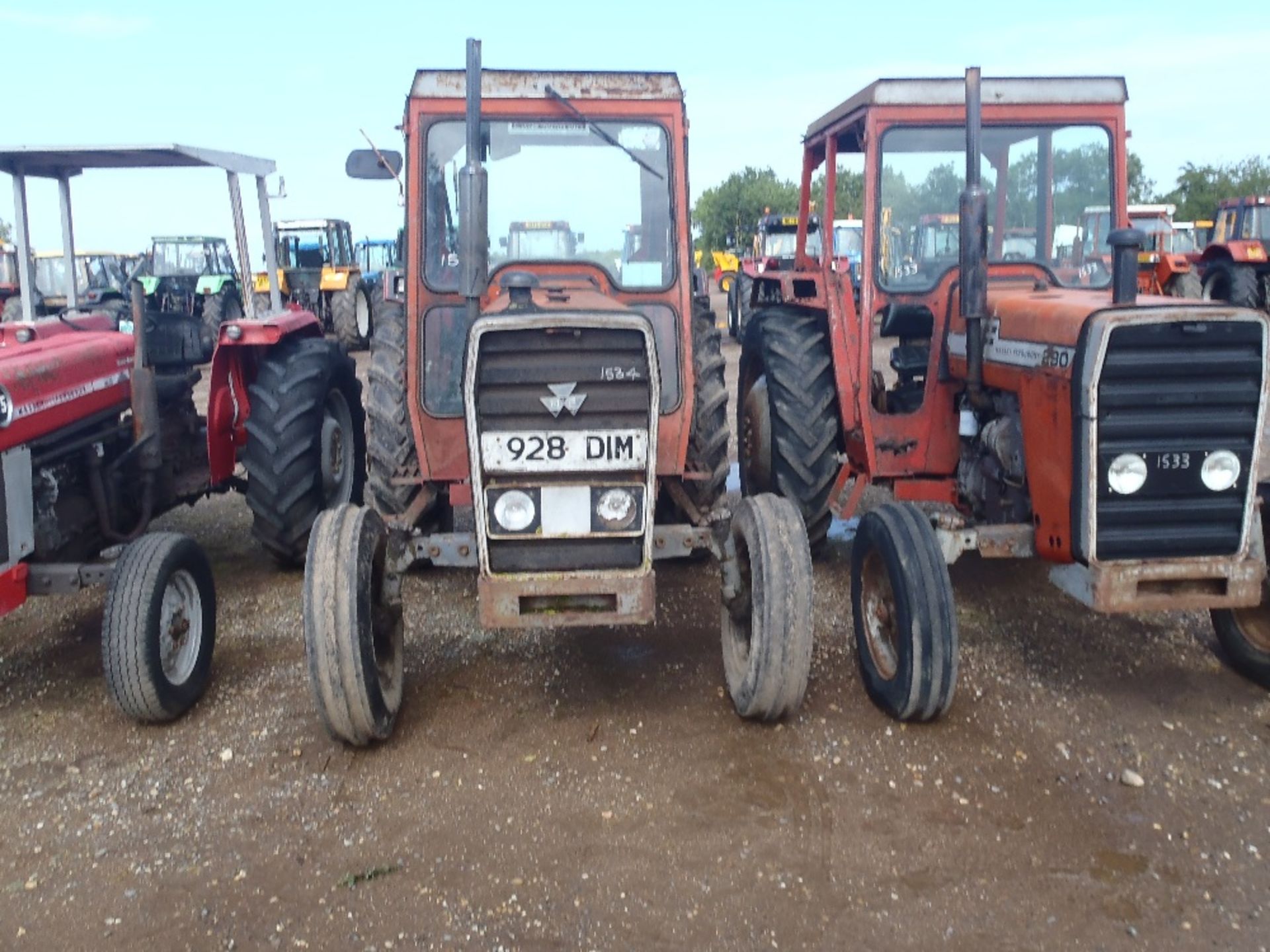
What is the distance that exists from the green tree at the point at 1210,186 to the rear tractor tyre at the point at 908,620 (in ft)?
138

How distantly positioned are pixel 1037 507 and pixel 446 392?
244 centimetres

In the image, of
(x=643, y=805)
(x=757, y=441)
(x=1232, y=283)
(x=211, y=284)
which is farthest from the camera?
(x=211, y=284)

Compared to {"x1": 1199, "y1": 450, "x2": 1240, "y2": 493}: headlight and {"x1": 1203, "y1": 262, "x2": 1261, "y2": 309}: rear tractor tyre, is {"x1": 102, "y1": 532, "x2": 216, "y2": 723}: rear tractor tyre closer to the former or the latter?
{"x1": 1199, "y1": 450, "x2": 1240, "y2": 493}: headlight

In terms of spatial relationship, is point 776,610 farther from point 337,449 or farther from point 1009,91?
point 337,449

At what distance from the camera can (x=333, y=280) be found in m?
17.5

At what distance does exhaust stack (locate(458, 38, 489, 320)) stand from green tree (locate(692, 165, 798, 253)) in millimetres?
39530

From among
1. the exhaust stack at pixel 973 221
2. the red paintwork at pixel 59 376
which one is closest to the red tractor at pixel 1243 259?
the exhaust stack at pixel 973 221

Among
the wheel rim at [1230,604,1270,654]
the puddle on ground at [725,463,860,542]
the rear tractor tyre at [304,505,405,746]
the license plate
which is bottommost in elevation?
the puddle on ground at [725,463,860,542]

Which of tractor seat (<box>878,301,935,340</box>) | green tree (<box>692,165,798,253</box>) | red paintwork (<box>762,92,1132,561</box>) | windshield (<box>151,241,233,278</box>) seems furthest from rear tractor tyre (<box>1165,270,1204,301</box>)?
green tree (<box>692,165,798,253</box>)

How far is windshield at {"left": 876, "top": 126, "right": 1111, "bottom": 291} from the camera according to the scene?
5.16 metres

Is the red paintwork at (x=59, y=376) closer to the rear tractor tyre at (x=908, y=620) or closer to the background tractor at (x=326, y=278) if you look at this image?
the rear tractor tyre at (x=908, y=620)

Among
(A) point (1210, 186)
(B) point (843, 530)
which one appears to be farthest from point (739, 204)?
(B) point (843, 530)

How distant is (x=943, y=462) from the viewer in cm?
511

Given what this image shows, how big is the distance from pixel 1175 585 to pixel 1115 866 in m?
1.07
